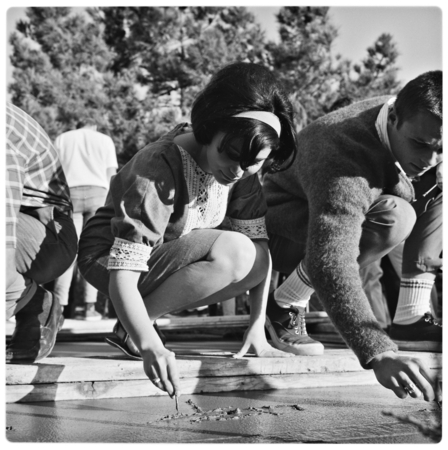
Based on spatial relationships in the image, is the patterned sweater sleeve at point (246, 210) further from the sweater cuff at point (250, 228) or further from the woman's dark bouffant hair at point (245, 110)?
the woman's dark bouffant hair at point (245, 110)

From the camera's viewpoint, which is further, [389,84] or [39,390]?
[389,84]

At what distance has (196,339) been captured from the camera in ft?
11.1

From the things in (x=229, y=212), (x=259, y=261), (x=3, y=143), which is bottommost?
(x=259, y=261)

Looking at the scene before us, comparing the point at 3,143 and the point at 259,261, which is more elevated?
the point at 3,143

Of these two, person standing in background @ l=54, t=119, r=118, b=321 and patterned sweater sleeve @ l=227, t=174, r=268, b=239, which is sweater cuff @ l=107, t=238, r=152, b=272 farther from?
person standing in background @ l=54, t=119, r=118, b=321

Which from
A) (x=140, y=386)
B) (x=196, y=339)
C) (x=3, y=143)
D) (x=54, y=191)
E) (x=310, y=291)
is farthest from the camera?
(x=196, y=339)

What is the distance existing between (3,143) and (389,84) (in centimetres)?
1044

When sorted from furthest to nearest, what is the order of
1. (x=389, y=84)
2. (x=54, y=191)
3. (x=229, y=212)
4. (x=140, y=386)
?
(x=389, y=84), (x=229, y=212), (x=54, y=191), (x=140, y=386)

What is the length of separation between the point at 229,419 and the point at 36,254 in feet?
2.69

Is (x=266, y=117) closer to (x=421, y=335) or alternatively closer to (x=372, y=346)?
(x=372, y=346)

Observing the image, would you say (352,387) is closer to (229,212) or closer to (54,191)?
(229,212)

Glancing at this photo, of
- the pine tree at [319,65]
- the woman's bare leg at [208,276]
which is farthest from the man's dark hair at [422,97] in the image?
the pine tree at [319,65]

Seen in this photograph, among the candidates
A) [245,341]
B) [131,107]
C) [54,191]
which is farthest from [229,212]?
[131,107]

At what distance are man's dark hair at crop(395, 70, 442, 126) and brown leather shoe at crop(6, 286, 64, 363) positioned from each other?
1286 millimetres
